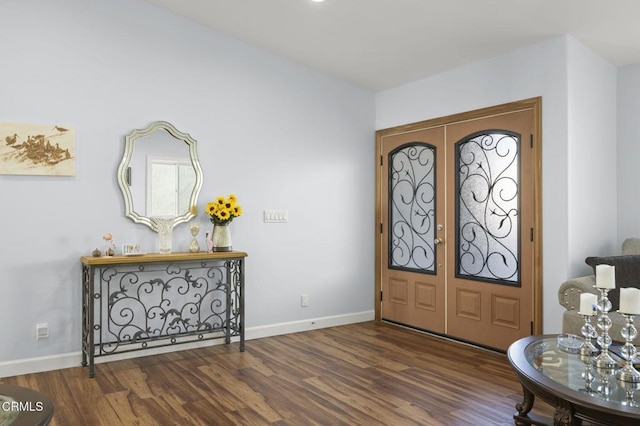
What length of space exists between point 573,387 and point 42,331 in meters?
3.60

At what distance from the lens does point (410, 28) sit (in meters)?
3.97

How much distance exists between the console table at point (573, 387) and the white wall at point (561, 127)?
55.9 inches

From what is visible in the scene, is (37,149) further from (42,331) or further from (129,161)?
(42,331)

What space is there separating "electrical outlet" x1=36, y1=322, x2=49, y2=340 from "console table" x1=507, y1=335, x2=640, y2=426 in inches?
131

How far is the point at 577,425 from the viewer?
2025 millimetres

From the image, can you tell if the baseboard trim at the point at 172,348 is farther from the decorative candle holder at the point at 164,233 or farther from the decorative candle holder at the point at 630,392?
the decorative candle holder at the point at 630,392

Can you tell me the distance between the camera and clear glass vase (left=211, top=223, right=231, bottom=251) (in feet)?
14.0

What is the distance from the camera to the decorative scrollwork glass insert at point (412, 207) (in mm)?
4902

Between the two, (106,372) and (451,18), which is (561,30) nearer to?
(451,18)

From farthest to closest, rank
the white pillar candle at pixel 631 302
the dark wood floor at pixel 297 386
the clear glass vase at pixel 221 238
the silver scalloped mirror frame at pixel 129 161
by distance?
1. the clear glass vase at pixel 221 238
2. the silver scalloped mirror frame at pixel 129 161
3. the dark wood floor at pixel 297 386
4. the white pillar candle at pixel 631 302

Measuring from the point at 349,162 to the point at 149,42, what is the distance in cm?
232

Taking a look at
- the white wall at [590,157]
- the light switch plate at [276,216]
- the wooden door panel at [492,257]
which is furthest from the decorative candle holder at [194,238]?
the white wall at [590,157]

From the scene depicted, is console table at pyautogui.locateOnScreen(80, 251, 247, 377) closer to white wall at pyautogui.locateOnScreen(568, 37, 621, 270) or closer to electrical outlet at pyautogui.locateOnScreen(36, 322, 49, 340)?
electrical outlet at pyautogui.locateOnScreen(36, 322, 49, 340)

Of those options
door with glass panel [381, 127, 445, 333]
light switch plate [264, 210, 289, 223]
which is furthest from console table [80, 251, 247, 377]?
door with glass panel [381, 127, 445, 333]
